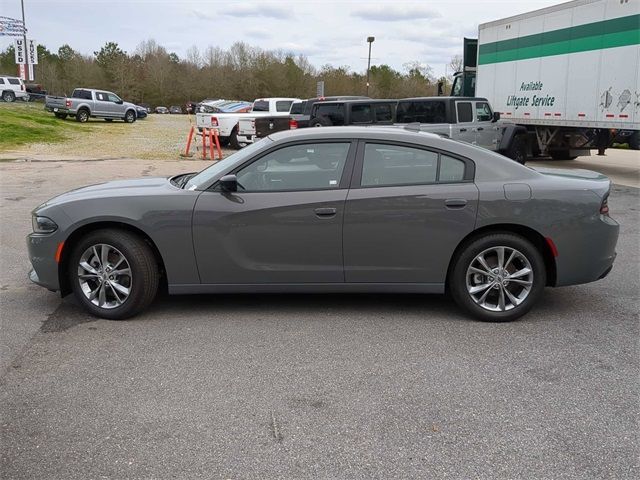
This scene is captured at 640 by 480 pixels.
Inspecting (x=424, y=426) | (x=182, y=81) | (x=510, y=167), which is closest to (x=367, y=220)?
(x=510, y=167)

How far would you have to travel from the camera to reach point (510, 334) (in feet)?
15.0

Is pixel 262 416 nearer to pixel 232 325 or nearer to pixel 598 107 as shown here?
pixel 232 325

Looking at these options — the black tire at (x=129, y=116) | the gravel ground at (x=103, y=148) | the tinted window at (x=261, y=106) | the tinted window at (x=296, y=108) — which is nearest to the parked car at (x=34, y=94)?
the black tire at (x=129, y=116)

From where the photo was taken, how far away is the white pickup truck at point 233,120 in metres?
21.2

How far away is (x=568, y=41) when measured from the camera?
15.2 meters

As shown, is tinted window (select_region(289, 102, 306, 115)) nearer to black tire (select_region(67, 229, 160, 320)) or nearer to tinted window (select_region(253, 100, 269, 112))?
tinted window (select_region(253, 100, 269, 112))

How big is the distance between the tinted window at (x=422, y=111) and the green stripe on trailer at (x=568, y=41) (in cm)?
357

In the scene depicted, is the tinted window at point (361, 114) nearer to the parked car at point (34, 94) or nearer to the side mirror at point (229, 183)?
the side mirror at point (229, 183)

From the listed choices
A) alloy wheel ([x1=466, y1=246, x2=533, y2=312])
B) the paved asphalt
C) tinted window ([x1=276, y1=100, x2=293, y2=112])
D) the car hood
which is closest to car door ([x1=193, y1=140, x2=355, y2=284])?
the paved asphalt

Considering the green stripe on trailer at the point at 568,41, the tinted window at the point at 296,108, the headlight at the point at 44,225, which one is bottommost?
the headlight at the point at 44,225

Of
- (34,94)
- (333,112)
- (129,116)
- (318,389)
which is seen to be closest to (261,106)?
(333,112)

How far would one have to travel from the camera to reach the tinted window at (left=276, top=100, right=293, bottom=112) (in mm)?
23055

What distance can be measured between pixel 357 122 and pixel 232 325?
11.4m

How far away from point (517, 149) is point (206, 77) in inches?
3334
